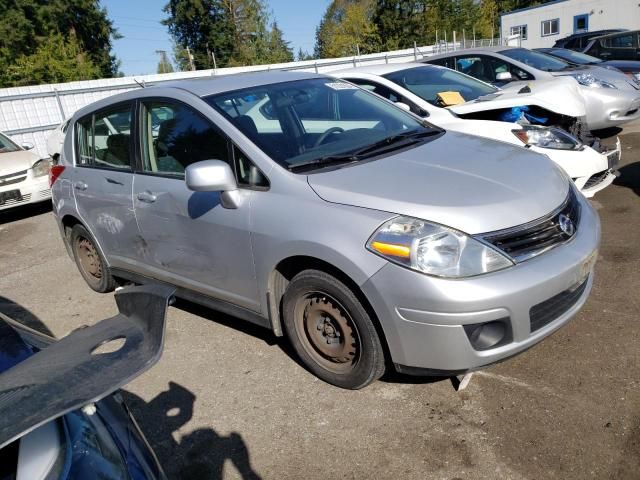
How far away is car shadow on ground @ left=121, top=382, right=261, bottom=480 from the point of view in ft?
8.66

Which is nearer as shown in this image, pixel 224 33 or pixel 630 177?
pixel 630 177

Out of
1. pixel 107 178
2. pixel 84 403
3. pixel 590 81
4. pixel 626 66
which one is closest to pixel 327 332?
pixel 84 403

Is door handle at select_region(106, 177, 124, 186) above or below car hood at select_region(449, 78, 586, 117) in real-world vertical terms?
above

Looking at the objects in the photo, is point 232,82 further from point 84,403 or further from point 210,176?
point 84,403

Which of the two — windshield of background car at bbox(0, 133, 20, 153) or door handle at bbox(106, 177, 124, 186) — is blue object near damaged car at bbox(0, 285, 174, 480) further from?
windshield of background car at bbox(0, 133, 20, 153)

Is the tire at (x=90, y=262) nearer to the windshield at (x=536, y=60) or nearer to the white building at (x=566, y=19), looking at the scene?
the windshield at (x=536, y=60)

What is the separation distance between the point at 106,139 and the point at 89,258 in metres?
1.23

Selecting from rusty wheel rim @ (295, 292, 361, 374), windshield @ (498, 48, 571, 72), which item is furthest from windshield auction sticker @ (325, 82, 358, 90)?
windshield @ (498, 48, 571, 72)

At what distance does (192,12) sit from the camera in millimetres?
49156

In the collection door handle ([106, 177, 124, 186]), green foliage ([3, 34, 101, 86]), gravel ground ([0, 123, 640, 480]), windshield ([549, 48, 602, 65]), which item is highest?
green foliage ([3, 34, 101, 86])

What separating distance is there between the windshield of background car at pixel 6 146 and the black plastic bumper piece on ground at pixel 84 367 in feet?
29.0

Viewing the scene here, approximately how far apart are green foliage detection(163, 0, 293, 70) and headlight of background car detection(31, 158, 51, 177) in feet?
114

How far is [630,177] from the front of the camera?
21.2ft

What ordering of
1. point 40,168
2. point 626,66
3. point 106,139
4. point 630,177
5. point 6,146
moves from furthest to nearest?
1. point 626,66
2. point 6,146
3. point 40,168
4. point 630,177
5. point 106,139
